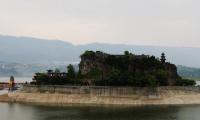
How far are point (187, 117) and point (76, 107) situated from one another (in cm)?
2467

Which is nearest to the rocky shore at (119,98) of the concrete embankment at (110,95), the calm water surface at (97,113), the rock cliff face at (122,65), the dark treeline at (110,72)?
the concrete embankment at (110,95)

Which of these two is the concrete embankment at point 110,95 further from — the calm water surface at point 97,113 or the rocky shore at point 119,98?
the calm water surface at point 97,113

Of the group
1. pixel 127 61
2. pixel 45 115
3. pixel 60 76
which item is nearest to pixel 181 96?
pixel 127 61

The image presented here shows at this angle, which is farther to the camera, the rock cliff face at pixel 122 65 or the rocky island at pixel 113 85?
the rock cliff face at pixel 122 65

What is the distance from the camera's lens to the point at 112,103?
9269cm

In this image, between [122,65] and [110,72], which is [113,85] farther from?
[122,65]

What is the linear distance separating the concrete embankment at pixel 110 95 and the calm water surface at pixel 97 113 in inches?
183

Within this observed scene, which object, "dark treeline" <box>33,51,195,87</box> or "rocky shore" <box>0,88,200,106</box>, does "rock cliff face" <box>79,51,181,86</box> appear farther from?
"rocky shore" <box>0,88,200,106</box>

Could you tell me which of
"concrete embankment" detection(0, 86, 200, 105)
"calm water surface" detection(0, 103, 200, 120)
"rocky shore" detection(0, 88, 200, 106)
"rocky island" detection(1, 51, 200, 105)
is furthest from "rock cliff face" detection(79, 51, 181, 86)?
"calm water surface" detection(0, 103, 200, 120)

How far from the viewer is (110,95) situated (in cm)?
9344

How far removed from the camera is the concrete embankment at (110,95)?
306 feet

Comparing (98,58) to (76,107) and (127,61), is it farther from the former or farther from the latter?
(76,107)

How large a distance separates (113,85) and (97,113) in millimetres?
Result: 19138

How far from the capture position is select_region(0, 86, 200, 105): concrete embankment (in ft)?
306
